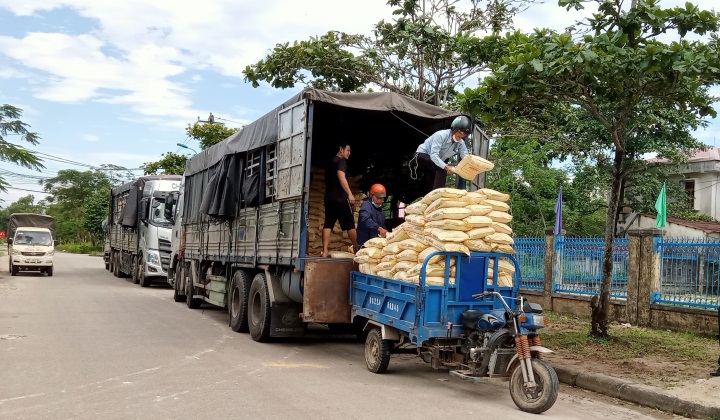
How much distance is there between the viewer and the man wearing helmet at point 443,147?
823 centimetres

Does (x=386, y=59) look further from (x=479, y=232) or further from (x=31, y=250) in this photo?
(x=31, y=250)

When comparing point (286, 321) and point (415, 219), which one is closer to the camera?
point (415, 219)

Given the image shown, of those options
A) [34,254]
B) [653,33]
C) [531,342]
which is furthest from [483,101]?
[34,254]

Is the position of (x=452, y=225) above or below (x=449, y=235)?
above

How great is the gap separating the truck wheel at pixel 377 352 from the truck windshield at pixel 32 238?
67.3 ft

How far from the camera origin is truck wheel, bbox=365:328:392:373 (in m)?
7.48

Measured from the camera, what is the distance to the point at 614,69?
7.90 metres

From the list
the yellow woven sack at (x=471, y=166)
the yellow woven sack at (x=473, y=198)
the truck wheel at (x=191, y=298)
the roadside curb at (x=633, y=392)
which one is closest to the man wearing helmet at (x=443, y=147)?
the yellow woven sack at (x=471, y=166)

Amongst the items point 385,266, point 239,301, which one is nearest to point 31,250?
point 239,301

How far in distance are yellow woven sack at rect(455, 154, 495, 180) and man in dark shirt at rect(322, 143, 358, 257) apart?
6.97 feet

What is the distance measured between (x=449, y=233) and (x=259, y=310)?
433 cm

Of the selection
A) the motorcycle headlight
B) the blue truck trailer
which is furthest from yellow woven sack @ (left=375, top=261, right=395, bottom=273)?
the motorcycle headlight

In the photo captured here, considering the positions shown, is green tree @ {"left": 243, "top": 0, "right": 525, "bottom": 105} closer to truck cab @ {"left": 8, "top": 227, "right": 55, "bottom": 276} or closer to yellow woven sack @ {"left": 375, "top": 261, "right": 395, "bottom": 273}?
yellow woven sack @ {"left": 375, "top": 261, "right": 395, "bottom": 273}

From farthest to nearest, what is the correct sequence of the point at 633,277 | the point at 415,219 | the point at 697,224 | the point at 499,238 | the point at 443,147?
the point at 697,224 → the point at 633,277 → the point at 443,147 → the point at 415,219 → the point at 499,238
